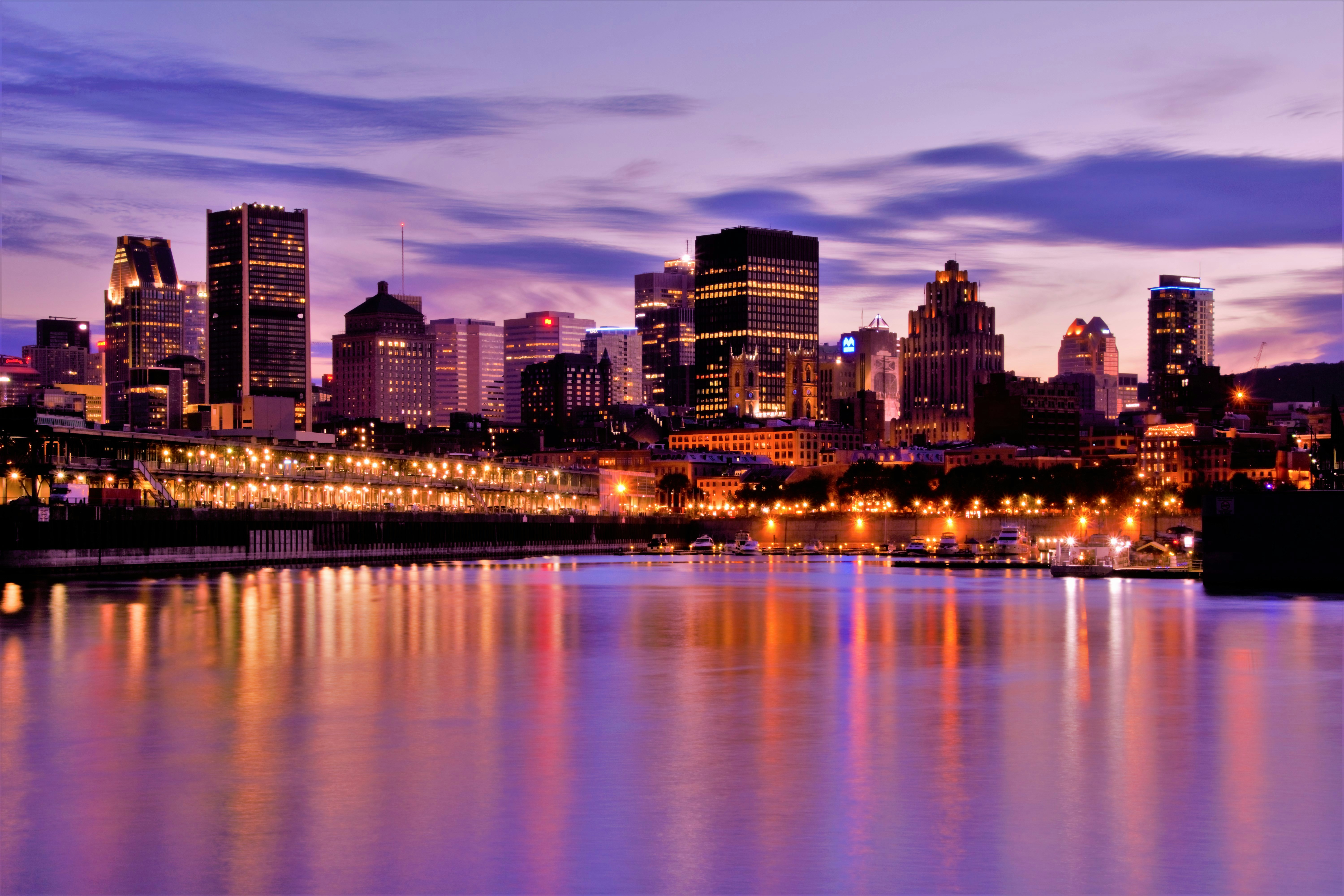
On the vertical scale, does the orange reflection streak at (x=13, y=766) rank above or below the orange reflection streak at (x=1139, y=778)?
above

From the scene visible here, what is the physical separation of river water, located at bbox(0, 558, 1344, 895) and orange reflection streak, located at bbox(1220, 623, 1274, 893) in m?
0.08

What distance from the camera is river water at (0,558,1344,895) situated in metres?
21.9

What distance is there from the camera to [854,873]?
21516 mm

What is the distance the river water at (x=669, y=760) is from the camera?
21.9 metres

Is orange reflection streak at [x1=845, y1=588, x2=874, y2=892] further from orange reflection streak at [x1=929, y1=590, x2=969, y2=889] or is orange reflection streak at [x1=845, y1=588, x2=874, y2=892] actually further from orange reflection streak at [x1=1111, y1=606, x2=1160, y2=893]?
orange reflection streak at [x1=1111, y1=606, x2=1160, y2=893]

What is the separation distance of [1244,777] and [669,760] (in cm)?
1106

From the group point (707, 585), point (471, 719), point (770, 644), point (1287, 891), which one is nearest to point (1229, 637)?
point (770, 644)

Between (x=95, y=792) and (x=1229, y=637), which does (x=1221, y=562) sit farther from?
(x=95, y=792)

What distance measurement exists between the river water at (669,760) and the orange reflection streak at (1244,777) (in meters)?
0.08

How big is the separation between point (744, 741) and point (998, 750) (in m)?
5.37

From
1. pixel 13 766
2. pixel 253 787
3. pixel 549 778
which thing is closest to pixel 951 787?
pixel 549 778

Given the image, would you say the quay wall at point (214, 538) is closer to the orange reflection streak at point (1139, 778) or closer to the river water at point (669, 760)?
the river water at point (669, 760)

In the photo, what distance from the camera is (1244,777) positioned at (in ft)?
94.7

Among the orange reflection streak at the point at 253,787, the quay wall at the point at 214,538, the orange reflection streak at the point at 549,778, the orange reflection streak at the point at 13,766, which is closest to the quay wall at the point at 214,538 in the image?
the quay wall at the point at 214,538
